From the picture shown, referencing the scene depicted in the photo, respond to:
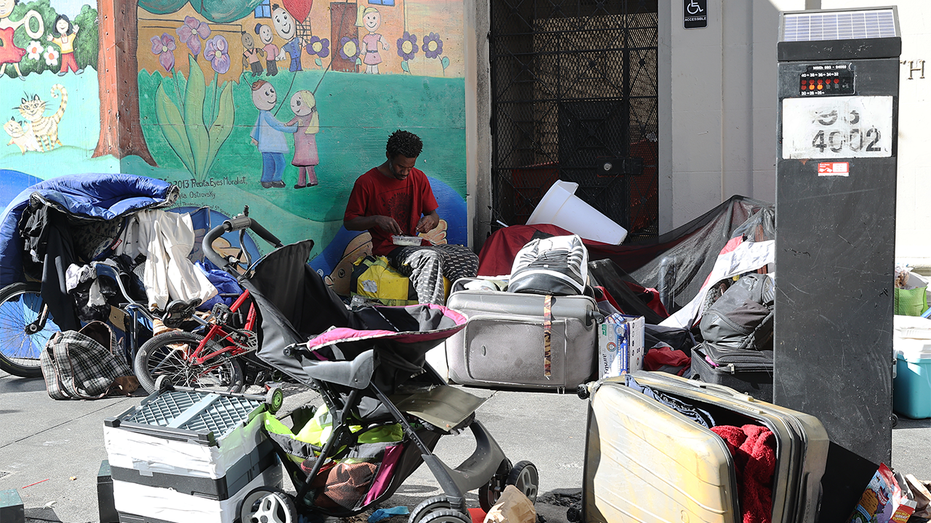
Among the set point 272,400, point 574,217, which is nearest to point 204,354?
point 272,400

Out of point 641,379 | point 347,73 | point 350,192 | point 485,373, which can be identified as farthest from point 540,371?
point 347,73

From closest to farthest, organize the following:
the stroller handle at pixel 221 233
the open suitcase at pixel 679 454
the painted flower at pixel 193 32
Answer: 1. the open suitcase at pixel 679 454
2. the stroller handle at pixel 221 233
3. the painted flower at pixel 193 32

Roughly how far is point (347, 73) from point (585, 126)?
8.39ft

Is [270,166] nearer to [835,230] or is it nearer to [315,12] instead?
[315,12]

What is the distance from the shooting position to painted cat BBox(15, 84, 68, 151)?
6.83 metres

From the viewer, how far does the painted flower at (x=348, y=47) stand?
7.92 meters

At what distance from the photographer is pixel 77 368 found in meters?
5.93

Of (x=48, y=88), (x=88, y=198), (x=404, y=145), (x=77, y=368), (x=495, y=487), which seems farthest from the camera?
(x=404, y=145)

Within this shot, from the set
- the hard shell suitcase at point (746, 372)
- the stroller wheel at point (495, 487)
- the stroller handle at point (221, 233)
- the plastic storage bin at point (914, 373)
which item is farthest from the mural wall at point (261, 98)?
the plastic storage bin at point (914, 373)

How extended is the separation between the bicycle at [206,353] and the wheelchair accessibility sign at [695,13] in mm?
4990

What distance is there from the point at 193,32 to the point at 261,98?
797mm

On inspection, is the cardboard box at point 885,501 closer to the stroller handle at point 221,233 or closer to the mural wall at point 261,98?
the stroller handle at point 221,233

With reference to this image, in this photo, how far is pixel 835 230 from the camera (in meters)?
3.56

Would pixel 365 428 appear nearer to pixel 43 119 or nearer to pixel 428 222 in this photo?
pixel 428 222
